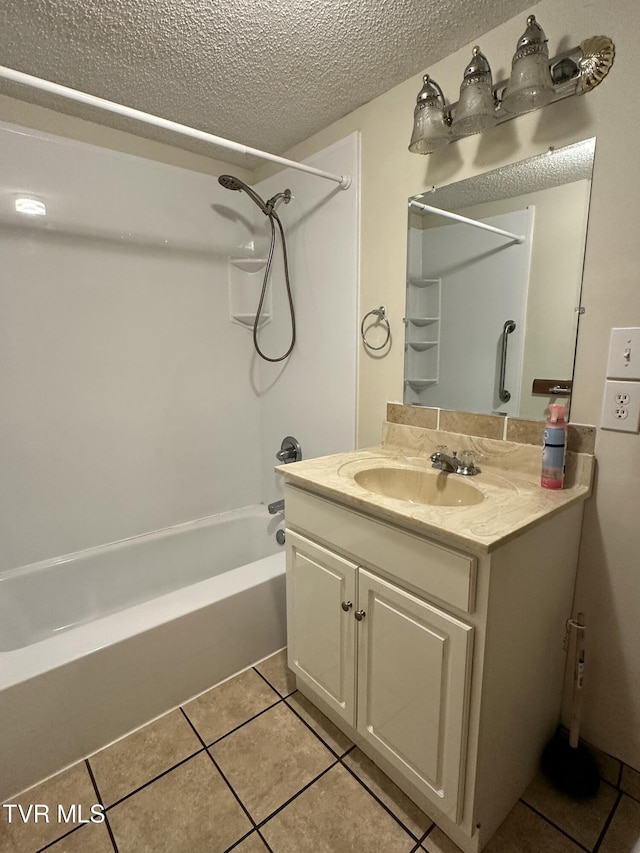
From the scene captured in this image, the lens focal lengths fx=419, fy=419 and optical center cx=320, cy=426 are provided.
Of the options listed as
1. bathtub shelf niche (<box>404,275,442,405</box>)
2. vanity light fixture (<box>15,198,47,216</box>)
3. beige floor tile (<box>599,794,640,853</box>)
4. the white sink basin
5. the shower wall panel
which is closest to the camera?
beige floor tile (<box>599,794,640,853</box>)

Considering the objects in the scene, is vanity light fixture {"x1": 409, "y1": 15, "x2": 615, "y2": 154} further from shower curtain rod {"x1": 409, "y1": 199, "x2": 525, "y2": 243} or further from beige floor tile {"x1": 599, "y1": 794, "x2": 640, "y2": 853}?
beige floor tile {"x1": 599, "y1": 794, "x2": 640, "y2": 853}

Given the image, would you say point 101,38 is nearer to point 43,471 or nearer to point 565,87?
point 565,87

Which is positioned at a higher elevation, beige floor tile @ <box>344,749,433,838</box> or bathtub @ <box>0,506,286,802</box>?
bathtub @ <box>0,506,286,802</box>

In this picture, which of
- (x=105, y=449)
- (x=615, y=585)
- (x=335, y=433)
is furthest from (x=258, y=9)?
(x=615, y=585)

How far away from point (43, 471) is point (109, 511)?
345mm

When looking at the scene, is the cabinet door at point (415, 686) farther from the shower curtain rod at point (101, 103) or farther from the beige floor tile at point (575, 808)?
the shower curtain rod at point (101, 103)

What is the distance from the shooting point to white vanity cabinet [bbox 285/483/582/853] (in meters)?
0.93

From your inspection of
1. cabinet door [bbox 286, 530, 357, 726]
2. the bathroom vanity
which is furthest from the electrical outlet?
cabinet door [bbox 286, 530, 357, 726]

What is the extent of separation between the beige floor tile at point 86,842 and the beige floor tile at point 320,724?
613 mm

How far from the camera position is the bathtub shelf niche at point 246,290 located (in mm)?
2244

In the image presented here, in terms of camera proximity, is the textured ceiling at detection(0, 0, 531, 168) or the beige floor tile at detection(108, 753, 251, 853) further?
the textured ceiling at detection(0, 0, 531, 168)

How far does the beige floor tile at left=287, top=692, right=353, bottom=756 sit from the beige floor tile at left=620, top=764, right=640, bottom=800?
2.53ft

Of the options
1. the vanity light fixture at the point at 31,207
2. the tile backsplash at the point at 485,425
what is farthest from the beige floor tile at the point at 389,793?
the vanity light fixture at the point at 31,207

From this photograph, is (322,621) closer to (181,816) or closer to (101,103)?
(181,816)
